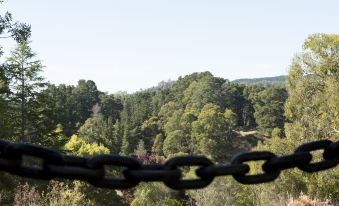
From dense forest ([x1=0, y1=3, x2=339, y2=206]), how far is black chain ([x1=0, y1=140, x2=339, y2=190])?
8.78 metres

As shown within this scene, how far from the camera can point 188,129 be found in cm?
6738

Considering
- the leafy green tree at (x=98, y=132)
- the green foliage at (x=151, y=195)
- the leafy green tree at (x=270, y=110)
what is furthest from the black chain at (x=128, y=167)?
the leafy green tree at (x=270, y=110)

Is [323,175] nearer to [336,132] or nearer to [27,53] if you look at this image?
[336,132]

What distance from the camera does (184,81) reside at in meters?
90.1

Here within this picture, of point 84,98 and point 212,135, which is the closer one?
point 212,135

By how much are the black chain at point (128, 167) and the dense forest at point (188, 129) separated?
878cm

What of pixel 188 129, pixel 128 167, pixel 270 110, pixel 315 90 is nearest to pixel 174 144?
pixel 188 129

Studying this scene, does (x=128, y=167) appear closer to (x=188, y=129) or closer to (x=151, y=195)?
(x=151, y=195)

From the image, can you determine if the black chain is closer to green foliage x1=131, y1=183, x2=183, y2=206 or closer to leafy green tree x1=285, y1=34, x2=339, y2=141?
leafy green tree x1=285, y1=34, x2=339, y2=141

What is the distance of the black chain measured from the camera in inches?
66.6

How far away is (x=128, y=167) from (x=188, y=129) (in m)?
65.7

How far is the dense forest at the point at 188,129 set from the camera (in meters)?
22.4

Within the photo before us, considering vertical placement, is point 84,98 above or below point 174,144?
above

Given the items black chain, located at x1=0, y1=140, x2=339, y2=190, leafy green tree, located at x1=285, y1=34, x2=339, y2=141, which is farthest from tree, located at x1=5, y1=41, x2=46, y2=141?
black chain, located at x1=0, y1=140, x2=339, y2=190
